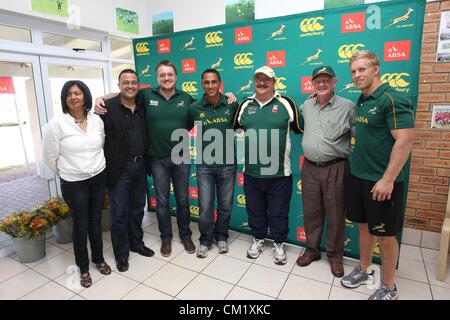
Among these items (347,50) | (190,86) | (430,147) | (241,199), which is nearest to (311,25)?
(347,50)

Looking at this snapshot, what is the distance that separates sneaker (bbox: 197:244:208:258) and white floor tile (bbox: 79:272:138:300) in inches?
24.4

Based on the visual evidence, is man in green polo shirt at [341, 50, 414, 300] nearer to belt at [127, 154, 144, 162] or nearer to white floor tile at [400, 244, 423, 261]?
white floor tile at [400, 244, 423, 261]

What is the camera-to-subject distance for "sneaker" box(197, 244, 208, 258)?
8.88ft

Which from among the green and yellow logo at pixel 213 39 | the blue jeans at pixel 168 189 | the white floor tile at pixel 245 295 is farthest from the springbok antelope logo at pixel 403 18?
the white floor tile at pixel 245 295

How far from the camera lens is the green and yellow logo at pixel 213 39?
292 cm

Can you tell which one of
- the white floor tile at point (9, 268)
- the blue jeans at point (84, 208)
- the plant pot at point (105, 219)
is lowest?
the white floor tile at point (9, 268)

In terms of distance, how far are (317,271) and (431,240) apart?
1.25 metres

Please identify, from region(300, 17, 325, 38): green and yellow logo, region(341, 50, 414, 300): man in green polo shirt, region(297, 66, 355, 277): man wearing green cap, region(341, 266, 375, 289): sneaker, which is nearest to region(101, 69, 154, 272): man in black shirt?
region(297, 66, 355, 277): man wearing green cap

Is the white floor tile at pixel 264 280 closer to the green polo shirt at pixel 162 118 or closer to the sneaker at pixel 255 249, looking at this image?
the sneaker at pixel 255 249

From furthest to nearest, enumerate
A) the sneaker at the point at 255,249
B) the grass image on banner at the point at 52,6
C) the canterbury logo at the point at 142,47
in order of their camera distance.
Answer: the canterbury logo at the point at 142,47
the grass image on banner at the point at 52,6
the sneaker at the point at 255,249

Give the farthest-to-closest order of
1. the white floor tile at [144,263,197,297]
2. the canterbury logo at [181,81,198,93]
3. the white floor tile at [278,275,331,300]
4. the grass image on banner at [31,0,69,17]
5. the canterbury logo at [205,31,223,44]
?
the canterbury logo at [181,81,198,93]
the canterbury logo at [205,31,223,44]
the grass image on banner at [31,0,69,17]
the white floor tile at [144,263,197,297]
the white floor tile at [278,275,331,300]

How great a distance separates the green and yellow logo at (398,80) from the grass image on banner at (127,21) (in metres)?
3.13

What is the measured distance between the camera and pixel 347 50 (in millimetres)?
2324
